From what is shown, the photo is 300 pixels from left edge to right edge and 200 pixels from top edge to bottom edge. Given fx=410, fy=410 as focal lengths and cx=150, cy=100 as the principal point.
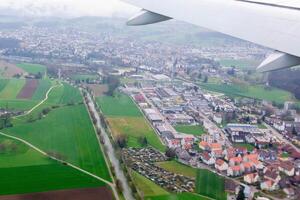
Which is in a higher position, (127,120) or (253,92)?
(253,92)

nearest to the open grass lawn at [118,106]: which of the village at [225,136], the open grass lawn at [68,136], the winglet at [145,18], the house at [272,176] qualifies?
the village at [225,136]

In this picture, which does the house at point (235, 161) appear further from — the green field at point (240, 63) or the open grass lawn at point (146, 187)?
the green field at point (240, 63)

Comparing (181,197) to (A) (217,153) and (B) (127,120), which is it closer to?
(A) (217,153)

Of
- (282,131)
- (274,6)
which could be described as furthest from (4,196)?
(282,131)

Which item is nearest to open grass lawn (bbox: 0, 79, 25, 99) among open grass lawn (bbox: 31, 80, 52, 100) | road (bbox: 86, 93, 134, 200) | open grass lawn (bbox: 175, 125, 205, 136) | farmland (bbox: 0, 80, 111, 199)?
open grass lawn (bbox: 31, 80, 52, 100)

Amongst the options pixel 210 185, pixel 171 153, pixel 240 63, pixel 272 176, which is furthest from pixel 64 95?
pixel 240 63

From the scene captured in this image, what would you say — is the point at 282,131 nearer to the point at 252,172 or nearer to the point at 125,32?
the point at 252,172

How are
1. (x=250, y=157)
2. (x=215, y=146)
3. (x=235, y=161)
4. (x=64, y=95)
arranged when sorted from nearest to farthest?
1. (x=235, y=161)
2. (x=250, y=157)
3. (x=215, y=146)
4. (x=64, y=95)
